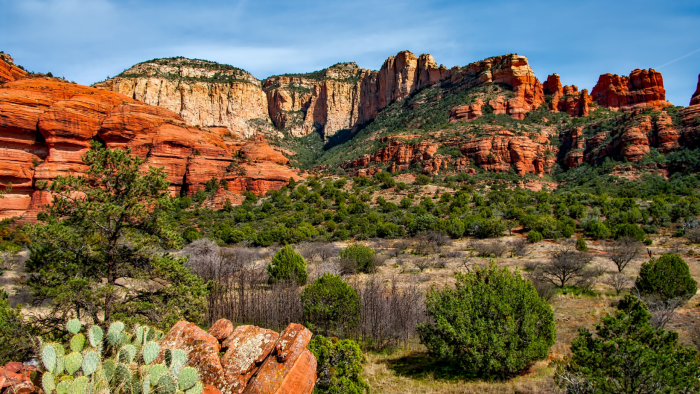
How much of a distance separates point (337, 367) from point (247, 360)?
2318mm

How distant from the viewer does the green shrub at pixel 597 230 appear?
93.9ft

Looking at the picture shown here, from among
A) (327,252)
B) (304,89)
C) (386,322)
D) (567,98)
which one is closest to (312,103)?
(304,89)

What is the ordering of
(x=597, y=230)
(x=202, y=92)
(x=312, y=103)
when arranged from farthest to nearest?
(x=312, y=103) → (x=202, y=92) → (x=597, y=230)

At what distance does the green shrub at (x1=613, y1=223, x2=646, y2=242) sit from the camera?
87.3ft

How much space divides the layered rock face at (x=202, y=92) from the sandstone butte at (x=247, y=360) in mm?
86320

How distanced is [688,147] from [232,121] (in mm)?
90672

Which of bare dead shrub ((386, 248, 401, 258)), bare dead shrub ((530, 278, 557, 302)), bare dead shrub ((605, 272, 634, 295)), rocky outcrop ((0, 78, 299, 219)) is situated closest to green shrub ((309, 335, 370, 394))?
bare dead shrub ((530, 278, 557, 302))

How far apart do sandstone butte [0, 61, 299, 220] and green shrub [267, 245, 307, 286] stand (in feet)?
80.9

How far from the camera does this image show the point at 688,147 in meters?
48.6

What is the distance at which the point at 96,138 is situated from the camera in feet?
143

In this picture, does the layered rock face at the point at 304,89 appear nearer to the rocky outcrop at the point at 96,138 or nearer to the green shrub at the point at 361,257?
the rocky outcrop at the point at 96,138

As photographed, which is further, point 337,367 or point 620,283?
point 620,283

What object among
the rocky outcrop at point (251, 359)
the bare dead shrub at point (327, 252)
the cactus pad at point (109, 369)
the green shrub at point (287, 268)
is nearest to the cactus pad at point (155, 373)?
the cactus pad at point (109, 369)

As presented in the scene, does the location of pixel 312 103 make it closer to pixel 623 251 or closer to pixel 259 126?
pixel 259 126
